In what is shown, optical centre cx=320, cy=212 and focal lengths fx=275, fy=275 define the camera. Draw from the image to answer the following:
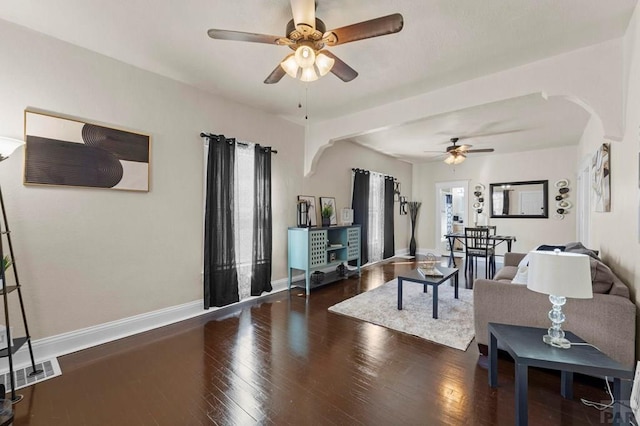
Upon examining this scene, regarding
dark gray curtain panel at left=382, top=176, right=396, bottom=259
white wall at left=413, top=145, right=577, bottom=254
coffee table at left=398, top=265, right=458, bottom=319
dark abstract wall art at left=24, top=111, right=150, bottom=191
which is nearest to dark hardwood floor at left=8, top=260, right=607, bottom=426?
coffee table at left=398, top=265, right=458, bottom=319

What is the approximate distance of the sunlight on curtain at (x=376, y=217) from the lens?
6379 millimetres

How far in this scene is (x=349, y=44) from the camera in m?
2.46

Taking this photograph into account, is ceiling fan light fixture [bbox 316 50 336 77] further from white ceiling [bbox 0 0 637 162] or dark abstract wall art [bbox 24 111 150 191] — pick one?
dark abstract wall art [bbox 24 111 150 191]

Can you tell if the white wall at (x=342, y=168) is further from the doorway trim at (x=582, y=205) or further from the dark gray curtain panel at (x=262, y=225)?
the doorway trim at (x=582, y=205)

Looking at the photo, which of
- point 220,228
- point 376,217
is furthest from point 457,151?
point 220,228

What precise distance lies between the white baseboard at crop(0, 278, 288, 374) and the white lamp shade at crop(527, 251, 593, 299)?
336 cm

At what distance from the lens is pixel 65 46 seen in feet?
8.06

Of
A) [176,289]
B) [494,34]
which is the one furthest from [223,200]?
[494,34]

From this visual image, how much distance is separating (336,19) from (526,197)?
21.2 ft

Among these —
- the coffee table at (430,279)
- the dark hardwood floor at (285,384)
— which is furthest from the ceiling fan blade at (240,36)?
the coffee table at (430,279)

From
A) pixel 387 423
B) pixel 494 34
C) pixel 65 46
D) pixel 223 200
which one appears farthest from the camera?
pixel 223 200

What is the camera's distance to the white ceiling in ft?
6.64

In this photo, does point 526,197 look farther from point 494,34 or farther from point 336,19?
point 336,19

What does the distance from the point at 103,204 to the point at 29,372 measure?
1439mm
